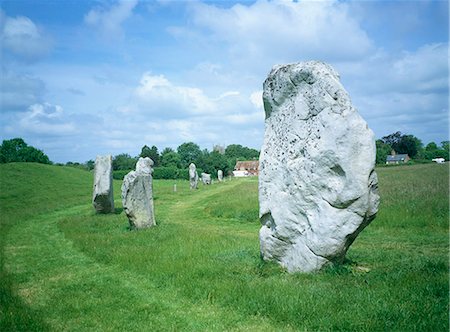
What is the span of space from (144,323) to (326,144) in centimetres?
513

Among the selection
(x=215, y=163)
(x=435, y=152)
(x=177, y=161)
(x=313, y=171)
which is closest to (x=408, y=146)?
(x=435, y=152)

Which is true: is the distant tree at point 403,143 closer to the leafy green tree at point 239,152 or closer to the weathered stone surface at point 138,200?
Result: the leafy green tree at point 239,152

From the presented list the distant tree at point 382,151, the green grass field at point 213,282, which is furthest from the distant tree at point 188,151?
the green grass field at point 213,282

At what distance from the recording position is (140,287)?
916 cm

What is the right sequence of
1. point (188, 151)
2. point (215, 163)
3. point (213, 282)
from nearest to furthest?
point (213, 282), point (215, 163), point (188, 151)

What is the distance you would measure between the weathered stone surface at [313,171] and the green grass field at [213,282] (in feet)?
2.39

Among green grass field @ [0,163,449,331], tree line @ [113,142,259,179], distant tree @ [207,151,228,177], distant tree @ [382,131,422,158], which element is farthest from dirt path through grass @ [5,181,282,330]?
distant tree @ [382,131,422,158]

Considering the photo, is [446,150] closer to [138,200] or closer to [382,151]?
[382,151]

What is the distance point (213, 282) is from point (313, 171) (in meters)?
3.26

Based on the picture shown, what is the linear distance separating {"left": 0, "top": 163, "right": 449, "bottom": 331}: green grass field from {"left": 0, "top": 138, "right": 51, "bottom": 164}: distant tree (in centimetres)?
6937

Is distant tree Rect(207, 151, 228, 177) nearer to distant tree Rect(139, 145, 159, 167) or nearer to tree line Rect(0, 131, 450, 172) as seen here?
tree line Rect(0, 131, 450, 172)

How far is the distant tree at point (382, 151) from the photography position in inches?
4188

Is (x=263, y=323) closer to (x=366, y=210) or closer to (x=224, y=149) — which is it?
(x=366, y=210)

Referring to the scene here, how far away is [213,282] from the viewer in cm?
868
